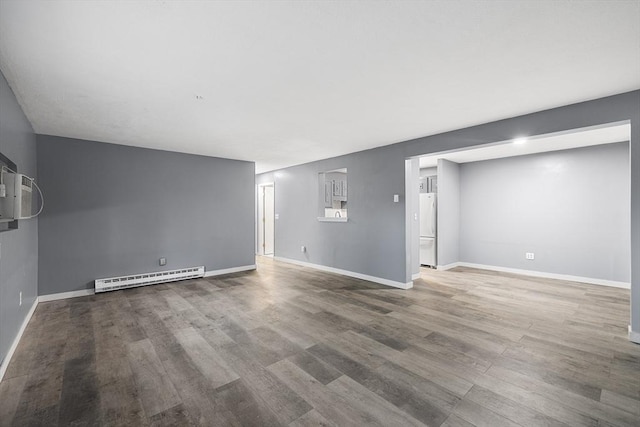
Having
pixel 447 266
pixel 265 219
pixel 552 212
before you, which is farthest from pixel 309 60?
pixel 265 219

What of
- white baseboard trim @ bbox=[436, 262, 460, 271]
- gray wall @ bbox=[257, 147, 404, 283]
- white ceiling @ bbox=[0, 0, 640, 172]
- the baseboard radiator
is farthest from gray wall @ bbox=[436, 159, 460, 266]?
the baseboard radiator

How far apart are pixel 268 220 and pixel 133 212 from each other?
417 cm

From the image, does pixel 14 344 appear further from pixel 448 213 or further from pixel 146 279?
pixel 448 213

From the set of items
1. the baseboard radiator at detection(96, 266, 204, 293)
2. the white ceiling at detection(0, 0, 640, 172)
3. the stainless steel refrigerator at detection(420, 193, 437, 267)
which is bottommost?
the baseboard radiator at detection(96, 266, 204, 293)

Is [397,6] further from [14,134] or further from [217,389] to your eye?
[14,134]

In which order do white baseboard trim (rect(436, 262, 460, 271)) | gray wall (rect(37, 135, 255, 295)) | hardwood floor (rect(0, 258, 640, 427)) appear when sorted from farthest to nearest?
white baseboard trim (rect(436, 262, 460, 271))
gray wall (rect(37, 135, 255, 295))
hardwood floor (rect(0, 258, 640, 427))

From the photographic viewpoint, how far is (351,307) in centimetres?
378

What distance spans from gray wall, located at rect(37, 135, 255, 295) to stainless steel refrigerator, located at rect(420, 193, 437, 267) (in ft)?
12.9

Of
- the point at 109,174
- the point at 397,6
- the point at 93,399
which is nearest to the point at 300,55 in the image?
the point at 397,6

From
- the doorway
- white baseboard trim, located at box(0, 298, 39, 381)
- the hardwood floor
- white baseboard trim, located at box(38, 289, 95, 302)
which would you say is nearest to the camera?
the hardwood floor

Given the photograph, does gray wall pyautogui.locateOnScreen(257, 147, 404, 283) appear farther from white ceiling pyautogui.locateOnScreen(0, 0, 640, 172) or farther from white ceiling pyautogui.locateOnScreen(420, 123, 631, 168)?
white ceiling pyautogui.locateOnScreen(0, 0, 640, 172)

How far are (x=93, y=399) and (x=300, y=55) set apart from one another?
2.85 meters

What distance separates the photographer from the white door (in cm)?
855

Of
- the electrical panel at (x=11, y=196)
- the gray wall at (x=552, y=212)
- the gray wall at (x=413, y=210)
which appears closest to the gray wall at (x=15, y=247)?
the electrical panel at (x=11, y=196)
